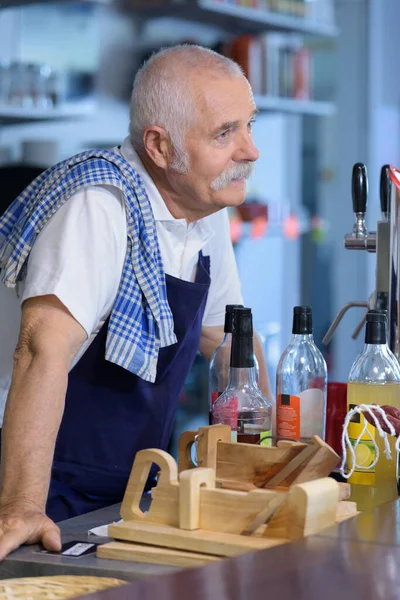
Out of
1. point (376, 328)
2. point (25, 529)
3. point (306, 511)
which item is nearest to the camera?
point (306, 511)

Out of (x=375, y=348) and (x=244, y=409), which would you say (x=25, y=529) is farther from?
(x=375, y=348)

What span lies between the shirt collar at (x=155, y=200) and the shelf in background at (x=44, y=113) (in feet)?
6.09

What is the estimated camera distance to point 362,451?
5.41 feet

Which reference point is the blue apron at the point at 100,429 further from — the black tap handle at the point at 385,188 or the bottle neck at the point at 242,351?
the black tap handle at the point at 385,188

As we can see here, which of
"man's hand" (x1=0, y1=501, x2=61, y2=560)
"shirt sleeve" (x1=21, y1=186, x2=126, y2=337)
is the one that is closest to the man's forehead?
"shirt sleeve" (x1=21, y1=186, x2=126, y2=337)

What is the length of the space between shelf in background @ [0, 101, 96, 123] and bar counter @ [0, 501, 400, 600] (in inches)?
113

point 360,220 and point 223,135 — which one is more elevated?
point 223,135

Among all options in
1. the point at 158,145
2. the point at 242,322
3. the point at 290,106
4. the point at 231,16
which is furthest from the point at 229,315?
the point at 290,106

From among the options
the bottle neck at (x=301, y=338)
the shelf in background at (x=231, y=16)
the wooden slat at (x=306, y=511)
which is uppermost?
the shelf in background at (x=231, y=16)

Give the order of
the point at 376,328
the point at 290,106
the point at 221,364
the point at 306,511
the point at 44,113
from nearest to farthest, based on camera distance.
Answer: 1. the point at 306,511
2. the point at 376,328
3. the point at 221,364
4. the point at 44,113
5. the point at 290,106

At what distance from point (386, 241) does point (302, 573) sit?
42.9 inches

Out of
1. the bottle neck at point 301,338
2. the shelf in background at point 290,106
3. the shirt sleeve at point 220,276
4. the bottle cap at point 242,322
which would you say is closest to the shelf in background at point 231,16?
the shelf in background at point 290,106

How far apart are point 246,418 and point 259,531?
1.26 feet

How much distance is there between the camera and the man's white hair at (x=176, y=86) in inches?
77.7
